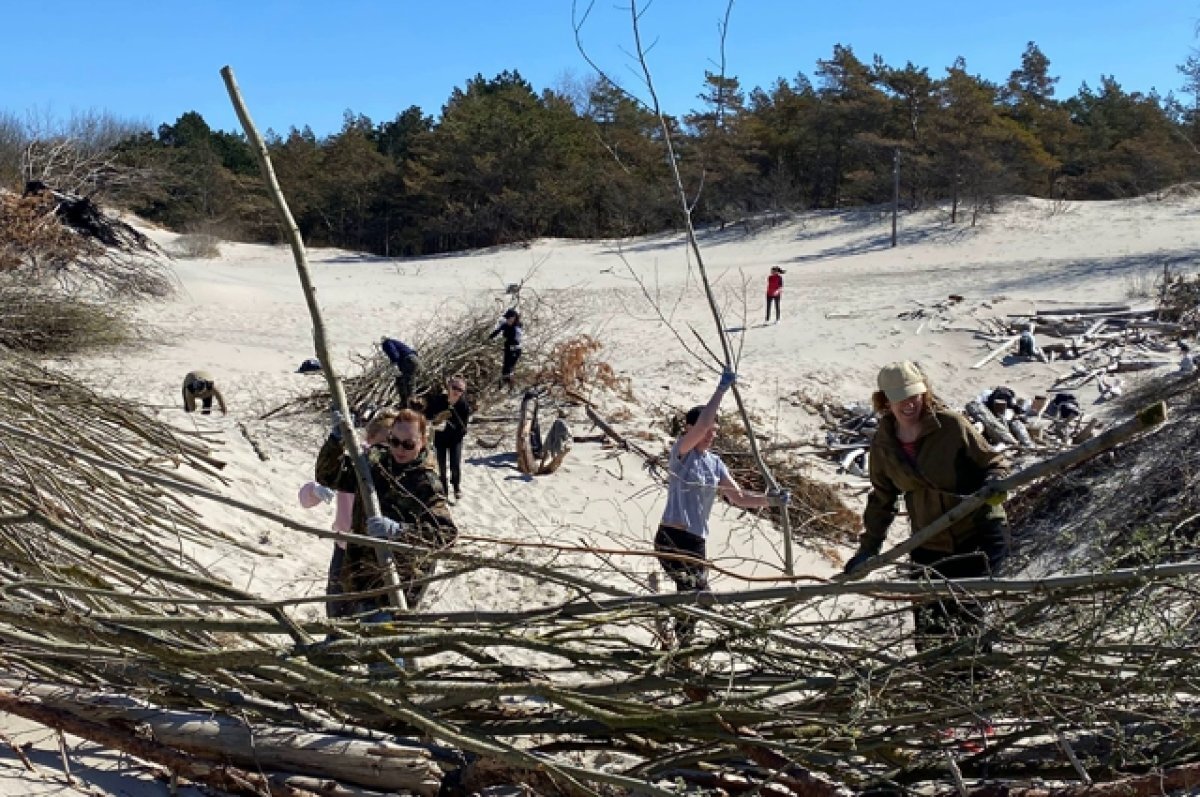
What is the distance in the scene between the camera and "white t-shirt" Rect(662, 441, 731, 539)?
466 centimetres

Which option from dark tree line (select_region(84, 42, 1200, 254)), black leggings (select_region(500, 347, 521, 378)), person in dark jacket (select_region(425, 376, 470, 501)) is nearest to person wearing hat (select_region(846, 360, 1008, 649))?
person in dark jacket (select_region(425, 376, 470, 501))

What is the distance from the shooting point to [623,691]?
288 centimetres

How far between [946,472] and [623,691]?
1.45 m

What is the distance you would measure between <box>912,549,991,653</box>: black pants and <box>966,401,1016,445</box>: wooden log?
7972mm

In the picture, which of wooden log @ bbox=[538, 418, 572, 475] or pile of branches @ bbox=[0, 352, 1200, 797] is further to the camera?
wooden log @ bbox=[538, 418, 572, 475]

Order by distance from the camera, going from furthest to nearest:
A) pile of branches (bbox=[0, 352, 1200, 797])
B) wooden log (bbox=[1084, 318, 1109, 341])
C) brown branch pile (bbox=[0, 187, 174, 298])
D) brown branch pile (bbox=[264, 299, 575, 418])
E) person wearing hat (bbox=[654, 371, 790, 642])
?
brown branch pile (bbox=[0, 187, 174, 298]), wooden log (bbox=[1084, 318, 1109, 341]), brown branch pile (bbox=[264, 299, 575, 418]), person wearing hat (bbox=[654, 371, 790, 642]), pile of branches (bbox=[0, 352, 1200, 797])

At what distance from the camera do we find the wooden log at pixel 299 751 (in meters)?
2.92

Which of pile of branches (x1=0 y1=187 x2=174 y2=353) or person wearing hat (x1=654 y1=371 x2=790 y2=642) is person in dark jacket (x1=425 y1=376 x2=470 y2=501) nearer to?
person wearing hat (x1=654 y1=371 x2=790 y2=642)

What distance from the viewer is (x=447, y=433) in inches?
353

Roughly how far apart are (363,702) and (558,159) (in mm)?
37423

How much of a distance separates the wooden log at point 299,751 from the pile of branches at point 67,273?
9970mm

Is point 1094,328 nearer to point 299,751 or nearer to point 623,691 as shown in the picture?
point 623,691

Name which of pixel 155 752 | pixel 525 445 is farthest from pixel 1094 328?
pixel 155 752

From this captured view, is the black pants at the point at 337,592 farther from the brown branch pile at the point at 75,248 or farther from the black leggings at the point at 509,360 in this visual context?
the brown branch pile at the point at 75,248
